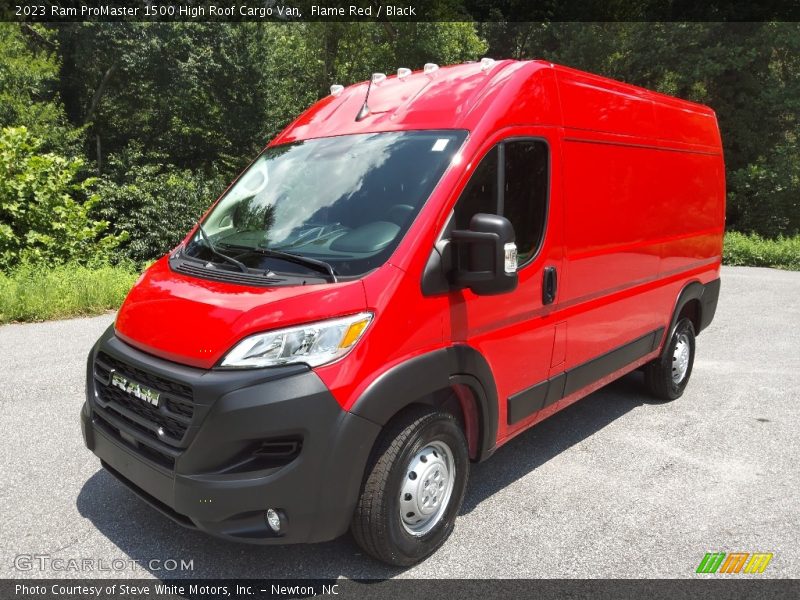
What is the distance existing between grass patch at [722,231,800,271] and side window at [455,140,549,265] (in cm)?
1691

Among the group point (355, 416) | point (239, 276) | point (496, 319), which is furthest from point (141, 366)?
point (496, 319)

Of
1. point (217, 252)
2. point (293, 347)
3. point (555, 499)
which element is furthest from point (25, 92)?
point (555, 499)

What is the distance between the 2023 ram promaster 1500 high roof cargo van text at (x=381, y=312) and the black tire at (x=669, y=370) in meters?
1.21

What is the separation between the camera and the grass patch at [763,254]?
17.8 m

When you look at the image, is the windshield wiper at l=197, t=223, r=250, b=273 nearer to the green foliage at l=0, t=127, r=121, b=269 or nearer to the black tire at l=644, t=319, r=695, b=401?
the black tire at l=644, t=319, r=695, b=401

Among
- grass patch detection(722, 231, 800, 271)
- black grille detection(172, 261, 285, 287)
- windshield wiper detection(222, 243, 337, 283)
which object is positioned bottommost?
grass patch detection(722, 231, 800, 271)

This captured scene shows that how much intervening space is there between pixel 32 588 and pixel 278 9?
89.1 ft

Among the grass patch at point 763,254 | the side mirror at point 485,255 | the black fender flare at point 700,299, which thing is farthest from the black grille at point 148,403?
the grass patch at point 763,254

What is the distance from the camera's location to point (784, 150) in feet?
79.9

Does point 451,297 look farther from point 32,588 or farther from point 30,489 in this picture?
point 30,489

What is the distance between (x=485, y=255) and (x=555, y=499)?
172cm

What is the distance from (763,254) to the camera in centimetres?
1834

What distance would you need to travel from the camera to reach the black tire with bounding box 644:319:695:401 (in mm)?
5453

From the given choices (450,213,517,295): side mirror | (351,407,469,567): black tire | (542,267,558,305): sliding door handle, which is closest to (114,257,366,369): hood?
(450,213,517,295): side mirror
